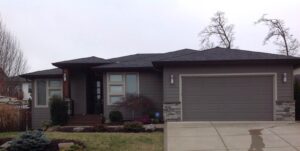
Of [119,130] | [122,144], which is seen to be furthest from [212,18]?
[122,144]

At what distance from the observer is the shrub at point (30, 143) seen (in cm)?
1129

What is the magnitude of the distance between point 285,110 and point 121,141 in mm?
7813

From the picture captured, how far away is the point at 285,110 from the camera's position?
680 inches

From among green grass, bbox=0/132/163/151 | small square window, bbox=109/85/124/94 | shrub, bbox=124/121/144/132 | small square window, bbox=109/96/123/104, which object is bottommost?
green grass, bbox=0/132/163/151

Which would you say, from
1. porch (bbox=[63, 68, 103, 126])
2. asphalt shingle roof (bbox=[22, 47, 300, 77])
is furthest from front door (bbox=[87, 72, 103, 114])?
asphalt shingle roof (bbox=[22, 47, 300, 77])

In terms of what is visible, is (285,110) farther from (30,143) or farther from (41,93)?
(41,93)

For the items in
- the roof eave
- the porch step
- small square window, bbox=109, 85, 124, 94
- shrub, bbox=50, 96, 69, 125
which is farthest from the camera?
small square window, bbox=109, 85, 124, 94

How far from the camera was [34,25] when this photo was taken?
27453mm

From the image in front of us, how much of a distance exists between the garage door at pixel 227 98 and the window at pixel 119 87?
329 cm

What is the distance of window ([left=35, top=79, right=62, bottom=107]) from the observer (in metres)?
21.8

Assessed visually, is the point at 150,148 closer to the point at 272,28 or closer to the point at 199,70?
the point at 199,70

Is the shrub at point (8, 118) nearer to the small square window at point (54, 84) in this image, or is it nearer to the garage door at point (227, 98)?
the small square window at point (54, 84)

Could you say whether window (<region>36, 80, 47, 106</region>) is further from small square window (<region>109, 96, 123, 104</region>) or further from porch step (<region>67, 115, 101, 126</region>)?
small square window (<region>109, 96, 123, 104</region>)

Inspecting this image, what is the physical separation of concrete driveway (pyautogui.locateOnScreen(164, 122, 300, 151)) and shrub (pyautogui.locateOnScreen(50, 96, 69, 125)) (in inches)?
218
